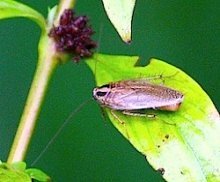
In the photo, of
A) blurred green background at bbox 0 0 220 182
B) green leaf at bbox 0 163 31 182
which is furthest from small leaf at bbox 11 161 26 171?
blurred green background at bbox 0 0 220 182

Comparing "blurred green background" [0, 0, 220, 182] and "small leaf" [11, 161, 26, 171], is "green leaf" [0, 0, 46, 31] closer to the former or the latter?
"small leaf" [11, 161, 26, 171]

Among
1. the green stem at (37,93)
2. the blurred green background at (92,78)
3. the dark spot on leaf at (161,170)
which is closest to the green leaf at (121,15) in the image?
the green stem at (37,93)

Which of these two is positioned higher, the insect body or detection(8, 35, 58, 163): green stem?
detection(8, 35, 58, 163): green stem

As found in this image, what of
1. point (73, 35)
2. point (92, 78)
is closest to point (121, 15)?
point (73, 35)

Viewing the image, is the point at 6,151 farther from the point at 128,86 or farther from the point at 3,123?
the point at 128,86

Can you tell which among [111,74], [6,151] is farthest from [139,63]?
[6,151]

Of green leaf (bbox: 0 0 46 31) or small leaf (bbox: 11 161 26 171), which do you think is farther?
green leaf (bbox: 0 0 46 31)

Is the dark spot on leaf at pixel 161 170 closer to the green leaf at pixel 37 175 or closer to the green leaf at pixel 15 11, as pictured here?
the green leaf at pixel 37 175

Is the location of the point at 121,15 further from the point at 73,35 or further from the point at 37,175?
the point at 37,175
